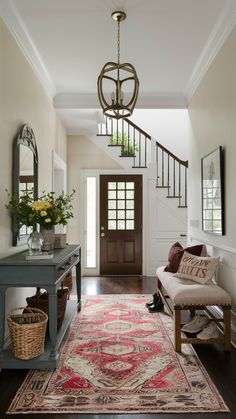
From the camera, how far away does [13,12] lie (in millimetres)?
3006

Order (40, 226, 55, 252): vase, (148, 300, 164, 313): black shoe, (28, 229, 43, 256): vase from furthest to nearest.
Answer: (148, 300, 164, 313): black shoe, (40, 226, 55, 252): vase, (28, 229, 43, 256): vase

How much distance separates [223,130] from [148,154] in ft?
10.9

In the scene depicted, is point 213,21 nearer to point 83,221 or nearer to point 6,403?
point 6,403

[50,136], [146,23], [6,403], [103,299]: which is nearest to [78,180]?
[50,136]

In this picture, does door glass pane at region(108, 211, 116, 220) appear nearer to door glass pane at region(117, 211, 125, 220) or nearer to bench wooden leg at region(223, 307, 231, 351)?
door glass pane at region(117, 211, 125, 220)

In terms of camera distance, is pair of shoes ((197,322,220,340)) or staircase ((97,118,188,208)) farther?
staircase ((97,118,188,208))

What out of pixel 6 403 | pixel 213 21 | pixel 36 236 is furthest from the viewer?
pixel 213 21

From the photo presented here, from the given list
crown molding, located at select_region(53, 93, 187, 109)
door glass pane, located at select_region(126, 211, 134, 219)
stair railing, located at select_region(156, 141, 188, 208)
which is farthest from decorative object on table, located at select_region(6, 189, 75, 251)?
stair railing, located at select_region(156, 141, 188, 208)

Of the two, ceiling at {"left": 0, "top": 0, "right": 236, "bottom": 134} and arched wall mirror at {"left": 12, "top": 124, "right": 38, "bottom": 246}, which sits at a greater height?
ceiling at {"left": 0, "top": 0, "right": 236, "bottom": 134}

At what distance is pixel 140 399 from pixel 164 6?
3206 mm

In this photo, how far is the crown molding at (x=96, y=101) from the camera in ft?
16.6

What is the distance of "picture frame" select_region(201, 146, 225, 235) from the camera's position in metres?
3.44

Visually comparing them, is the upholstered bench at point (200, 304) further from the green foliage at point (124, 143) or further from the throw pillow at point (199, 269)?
the green foliage at point (124, 143)

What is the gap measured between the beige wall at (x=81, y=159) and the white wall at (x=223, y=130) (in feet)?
8.25
